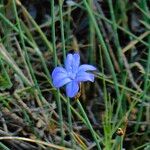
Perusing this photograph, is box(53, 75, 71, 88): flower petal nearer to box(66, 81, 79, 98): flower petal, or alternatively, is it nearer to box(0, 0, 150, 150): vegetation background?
box(66, 81, 79, 98): flower petal

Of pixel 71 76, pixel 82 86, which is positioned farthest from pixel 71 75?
pixel 82 86

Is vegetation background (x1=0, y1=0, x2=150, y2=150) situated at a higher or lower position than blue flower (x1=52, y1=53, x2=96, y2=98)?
lower

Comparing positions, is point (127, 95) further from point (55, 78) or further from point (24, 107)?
point (55, 78)

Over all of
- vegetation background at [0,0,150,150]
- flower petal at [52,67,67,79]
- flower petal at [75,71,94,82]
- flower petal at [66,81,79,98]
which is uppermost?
flower petal at [52,67,67,79]

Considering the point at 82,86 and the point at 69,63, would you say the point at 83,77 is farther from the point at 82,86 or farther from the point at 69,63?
the point at 82,86

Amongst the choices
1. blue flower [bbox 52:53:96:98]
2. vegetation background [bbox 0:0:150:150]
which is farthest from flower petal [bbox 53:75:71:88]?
vegetation background [bbox 0:0:150:150]

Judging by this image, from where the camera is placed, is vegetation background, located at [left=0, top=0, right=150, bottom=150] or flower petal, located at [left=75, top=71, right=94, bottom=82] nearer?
flower petal, located at [left=75, top=71, right=94, bottom=82]
